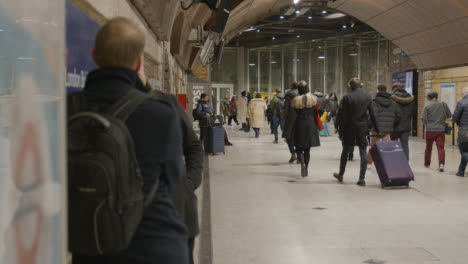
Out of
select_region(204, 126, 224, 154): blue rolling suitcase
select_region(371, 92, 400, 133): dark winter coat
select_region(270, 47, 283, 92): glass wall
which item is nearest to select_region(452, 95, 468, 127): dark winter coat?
select_region(371, 92, 400, 133): dark winter coat

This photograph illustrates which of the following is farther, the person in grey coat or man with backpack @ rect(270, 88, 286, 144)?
man with backpack @ rect(270, 88, 286, 144)

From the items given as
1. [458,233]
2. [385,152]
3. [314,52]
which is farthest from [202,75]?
[458,233]

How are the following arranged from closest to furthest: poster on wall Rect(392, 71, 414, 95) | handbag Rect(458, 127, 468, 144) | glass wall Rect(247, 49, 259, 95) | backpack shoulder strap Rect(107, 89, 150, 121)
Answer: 1. backpack shoulder strap Rect(107, 89, 150, 121)
2. handbag Rect(458, 127, 468, 144)
3. poster on wall Rect(392, 71, 414, 95)
4. glass wall Rect(247, 49, 259, 95)

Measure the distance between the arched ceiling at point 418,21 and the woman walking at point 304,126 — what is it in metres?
5.97

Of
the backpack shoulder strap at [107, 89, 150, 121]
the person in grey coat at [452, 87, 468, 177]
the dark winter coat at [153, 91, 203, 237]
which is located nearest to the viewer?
the backpack shoulder strap at [107, 89, 150, 121]

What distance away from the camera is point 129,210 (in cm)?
144

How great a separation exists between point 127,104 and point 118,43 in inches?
8.1

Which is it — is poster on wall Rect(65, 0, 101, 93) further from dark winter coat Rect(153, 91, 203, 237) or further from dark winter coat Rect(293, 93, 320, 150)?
dark winter coat Rect(293, 93, 320, 150)

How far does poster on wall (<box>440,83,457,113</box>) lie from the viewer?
14.9 metres

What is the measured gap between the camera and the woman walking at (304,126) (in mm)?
8375

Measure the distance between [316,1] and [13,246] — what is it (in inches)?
690

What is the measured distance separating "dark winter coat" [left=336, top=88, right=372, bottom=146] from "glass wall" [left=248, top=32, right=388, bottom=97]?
17.2 m

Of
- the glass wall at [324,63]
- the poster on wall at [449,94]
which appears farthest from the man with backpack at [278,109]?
the glass wall at [324,63]

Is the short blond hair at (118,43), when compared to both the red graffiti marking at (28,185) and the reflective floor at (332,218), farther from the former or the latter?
the reflective floor at (332,218)
